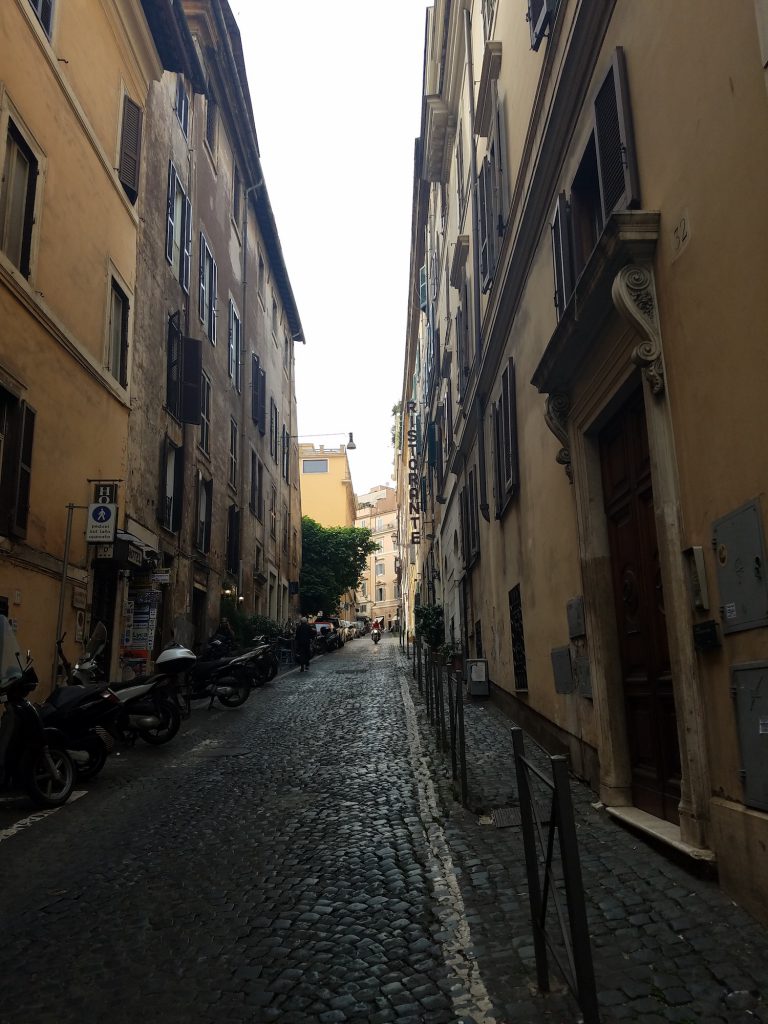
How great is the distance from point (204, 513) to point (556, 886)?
18966mm

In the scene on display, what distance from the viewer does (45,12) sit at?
11266 millimetres

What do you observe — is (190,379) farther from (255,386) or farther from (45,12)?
(255,386)

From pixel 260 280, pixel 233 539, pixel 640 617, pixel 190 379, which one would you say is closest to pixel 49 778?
pixel 640 617

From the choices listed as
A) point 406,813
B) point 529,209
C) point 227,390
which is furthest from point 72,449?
point 227,390

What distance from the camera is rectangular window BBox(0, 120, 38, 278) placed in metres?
9.97

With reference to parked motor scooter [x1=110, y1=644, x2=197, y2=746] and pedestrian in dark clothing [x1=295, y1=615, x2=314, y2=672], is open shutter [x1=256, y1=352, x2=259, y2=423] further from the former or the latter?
parked motor scooter [x1=110, y1=644, x2=197, y2=746]

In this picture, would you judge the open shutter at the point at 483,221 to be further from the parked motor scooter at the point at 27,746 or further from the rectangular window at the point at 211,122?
the rectangular window at the point at 211,122

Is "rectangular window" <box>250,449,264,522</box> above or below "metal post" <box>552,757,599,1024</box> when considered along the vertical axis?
above

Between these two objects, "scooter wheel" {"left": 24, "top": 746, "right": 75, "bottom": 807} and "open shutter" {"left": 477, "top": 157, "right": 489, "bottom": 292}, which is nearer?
"scooter wheel" {"left": 24, "top": 746, "right": 75, "bottom": 807}

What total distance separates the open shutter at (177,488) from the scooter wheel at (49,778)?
11.2 meters

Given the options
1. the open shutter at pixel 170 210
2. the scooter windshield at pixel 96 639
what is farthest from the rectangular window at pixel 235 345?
the scooter windshield at pixel 96 639

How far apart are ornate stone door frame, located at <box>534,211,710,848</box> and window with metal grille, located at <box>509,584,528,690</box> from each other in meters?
3.54

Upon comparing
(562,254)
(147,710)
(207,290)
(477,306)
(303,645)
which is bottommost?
(147,710)

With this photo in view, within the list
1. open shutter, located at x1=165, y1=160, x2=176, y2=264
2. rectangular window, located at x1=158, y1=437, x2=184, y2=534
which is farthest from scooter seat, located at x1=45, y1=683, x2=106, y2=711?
open shutter, located at x1=165, y1=160, x2=176, y2=264
